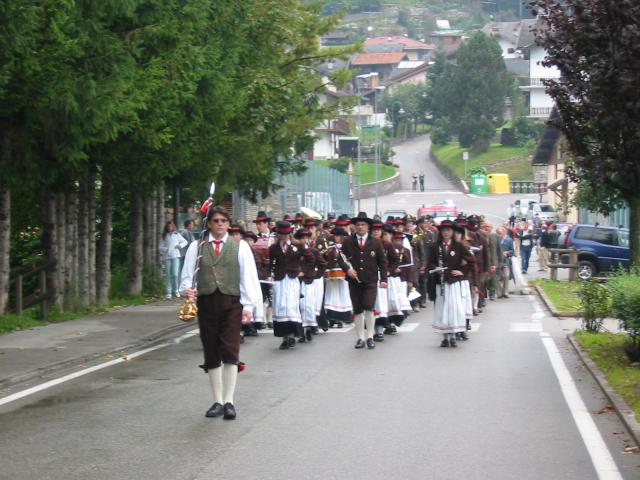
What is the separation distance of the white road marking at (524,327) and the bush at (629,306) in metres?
5.65

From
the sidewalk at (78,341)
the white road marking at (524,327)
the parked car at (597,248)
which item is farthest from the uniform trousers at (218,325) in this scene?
the parked car at (597,248)

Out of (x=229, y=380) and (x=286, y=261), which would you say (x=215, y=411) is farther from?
(x=286, y=261)

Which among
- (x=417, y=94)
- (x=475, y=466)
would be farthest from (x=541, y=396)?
(x=417, y=94)

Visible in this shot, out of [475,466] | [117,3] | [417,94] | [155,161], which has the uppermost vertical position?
[417,94]

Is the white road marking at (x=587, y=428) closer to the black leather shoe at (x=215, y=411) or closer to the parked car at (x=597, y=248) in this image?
the black leather shoe at (x=215, y=411)

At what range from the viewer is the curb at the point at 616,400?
1040cm

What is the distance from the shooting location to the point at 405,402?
12344 millimetres

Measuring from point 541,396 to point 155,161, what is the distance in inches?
461

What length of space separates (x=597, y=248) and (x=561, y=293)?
7.82 meters

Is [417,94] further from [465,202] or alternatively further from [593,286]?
[593,286]

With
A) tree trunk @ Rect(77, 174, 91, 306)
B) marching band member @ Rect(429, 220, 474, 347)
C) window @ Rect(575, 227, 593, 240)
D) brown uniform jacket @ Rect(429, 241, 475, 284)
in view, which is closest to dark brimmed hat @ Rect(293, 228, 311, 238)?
marching band member @ Rect(429, 220, 474, 347)

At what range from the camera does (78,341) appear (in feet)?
60.7

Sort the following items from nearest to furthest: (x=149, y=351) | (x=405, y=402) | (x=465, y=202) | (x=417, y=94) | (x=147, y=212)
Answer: (x=405, y=402), (x=149, y=351), (x=147, y=212), (x=465, y=202), (x=417, y=94)

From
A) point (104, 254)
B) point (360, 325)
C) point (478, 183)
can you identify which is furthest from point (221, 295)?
point (478, 183)
